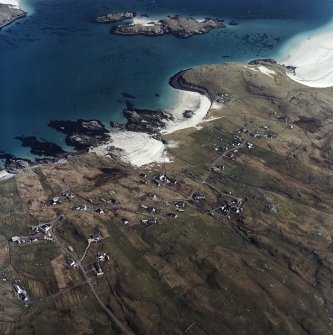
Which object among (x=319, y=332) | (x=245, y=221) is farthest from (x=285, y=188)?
(x=319, y=332)

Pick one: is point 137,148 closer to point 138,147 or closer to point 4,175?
point 138,147

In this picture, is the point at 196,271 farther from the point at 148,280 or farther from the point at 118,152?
the point at 118,152

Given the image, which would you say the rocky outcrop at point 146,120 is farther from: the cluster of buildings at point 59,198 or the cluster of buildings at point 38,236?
the cluster of buildings at point 38,236

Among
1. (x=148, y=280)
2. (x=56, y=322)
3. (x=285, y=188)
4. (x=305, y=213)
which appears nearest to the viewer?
(x=56, y=322)

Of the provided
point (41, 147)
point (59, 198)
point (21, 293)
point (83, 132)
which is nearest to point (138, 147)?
point (83, 132)

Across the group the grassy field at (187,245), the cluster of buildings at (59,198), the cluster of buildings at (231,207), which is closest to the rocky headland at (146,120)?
the grassy field at (187,245)

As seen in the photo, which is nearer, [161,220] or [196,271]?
[196,271]

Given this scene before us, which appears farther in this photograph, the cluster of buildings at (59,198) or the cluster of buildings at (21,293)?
the cluster of buildings at (59,198)

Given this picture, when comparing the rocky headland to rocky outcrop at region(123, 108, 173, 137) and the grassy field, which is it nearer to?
rocky outcrop at region(123, 108, 173, 137)
